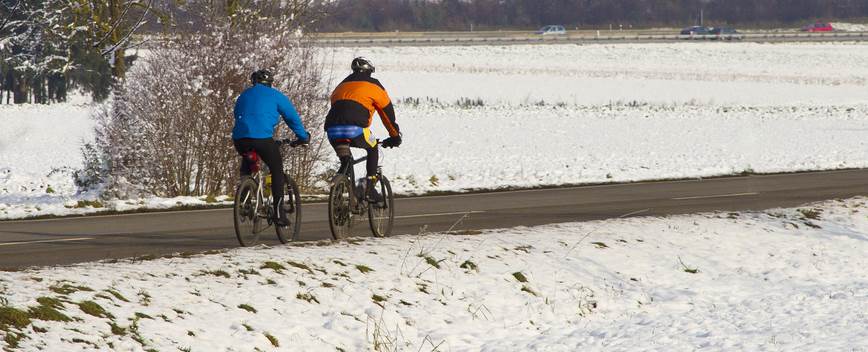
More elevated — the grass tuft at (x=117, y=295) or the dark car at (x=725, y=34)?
the dark car at (x=725, y=34)

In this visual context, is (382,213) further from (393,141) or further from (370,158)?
(393,141)

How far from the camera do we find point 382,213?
12680 millimetres

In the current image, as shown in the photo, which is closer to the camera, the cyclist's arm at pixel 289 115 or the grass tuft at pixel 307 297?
the grass tuft at pixel 307 297

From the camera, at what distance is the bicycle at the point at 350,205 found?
12008 millimetres

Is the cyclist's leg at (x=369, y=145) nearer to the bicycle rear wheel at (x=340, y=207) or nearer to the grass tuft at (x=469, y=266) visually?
the bicycle rear wheel at (x=340, y=207)

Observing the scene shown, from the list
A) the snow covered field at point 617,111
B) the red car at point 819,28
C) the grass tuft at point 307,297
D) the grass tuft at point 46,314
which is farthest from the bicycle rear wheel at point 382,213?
the red car at point 819,28

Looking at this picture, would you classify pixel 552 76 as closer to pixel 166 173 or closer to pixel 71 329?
pixel 166 173

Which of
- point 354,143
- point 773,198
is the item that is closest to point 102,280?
point 354,143

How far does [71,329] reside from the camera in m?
8.23

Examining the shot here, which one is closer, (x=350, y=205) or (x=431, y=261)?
(x=431, y=261)

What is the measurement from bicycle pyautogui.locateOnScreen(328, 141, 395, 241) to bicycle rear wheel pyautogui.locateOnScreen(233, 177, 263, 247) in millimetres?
721

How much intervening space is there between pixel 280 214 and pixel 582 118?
36.8m

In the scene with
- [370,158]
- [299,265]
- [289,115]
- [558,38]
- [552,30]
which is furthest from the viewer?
[552,30]

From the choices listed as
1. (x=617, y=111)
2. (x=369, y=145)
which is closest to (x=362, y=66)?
(x=369, y=145)
